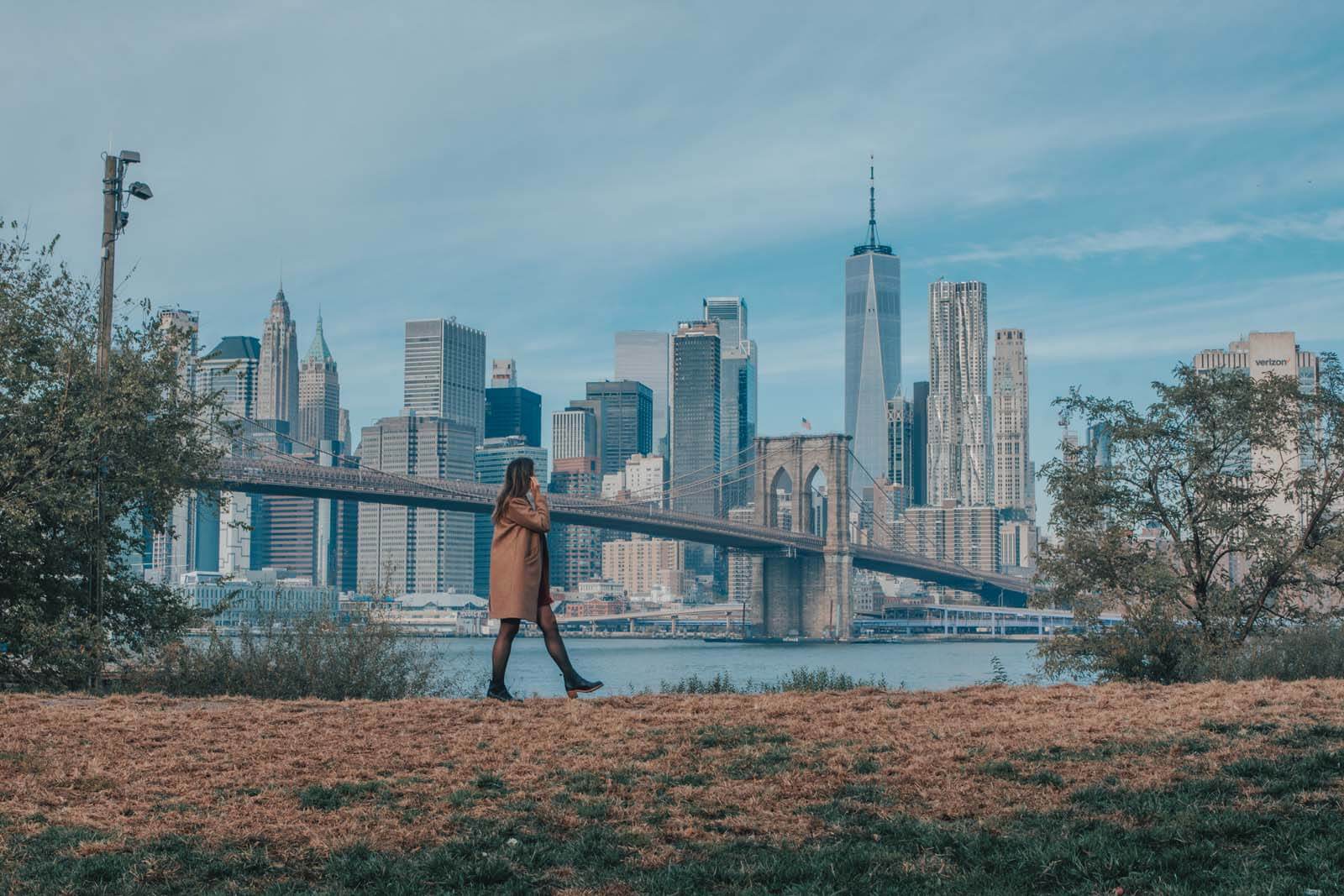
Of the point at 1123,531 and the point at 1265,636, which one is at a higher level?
the point at 1123,531

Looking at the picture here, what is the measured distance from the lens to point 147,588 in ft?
50.4

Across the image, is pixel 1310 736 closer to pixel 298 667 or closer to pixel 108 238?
pixel 298 667

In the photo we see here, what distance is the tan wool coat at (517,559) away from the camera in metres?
9.94

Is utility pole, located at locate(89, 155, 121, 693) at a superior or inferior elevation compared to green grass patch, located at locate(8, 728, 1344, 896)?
superior

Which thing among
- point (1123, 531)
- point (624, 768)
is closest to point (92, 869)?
point (624, 768)

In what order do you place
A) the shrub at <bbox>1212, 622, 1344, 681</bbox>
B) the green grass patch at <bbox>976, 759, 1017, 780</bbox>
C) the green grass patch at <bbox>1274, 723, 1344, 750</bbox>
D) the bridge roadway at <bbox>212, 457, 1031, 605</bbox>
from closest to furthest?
the green grass patch at <bbox>976, 759, 1017, 780</bbox>
the green grass patch at <bbox>1274, 723, 1344, 750</bbox>
the shrub at <bbox>1212, 622, 1344, 681</bbox>
the bridge roadway at <bbox>212, 457, 1031, 605</bbox>

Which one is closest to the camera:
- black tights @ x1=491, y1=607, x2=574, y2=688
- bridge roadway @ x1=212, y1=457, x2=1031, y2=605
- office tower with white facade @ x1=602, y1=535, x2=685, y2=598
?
black tights @ x1=491, y1=607, x2=574, y2=688

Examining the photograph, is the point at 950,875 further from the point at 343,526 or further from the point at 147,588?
the point at 343,526

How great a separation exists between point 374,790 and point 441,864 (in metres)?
1.33

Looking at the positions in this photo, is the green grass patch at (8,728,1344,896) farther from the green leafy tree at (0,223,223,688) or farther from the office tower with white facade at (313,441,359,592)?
the office tower with white facade at (313,441,359,592)

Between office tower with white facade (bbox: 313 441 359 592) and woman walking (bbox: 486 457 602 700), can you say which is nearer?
woman walking (bbox: 486 457 602 700)

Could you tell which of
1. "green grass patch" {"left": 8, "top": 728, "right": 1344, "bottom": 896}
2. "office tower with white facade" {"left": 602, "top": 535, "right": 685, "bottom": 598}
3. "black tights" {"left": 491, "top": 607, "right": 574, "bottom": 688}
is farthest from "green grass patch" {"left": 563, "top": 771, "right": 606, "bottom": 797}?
"office tower with white facade" {"left": 602, "top": 535, "right": 685, "bottom": 598}

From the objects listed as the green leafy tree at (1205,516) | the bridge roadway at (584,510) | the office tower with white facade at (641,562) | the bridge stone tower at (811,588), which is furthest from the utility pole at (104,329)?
the office tower with white facade at (641,562)

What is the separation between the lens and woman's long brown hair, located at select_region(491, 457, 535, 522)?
1000cm
